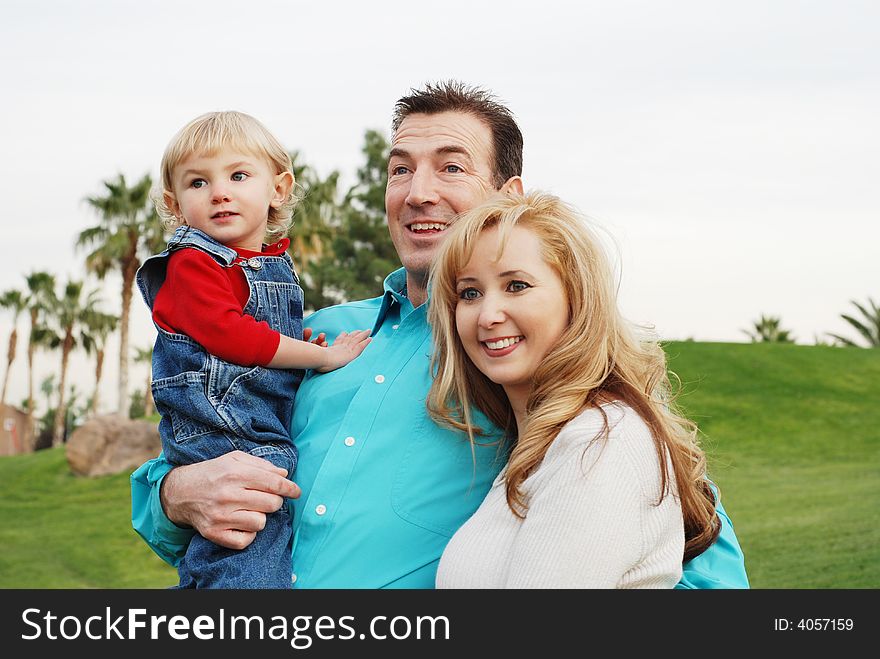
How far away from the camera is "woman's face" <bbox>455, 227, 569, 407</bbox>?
280cm

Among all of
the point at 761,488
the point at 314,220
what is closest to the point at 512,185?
the point at 761,488

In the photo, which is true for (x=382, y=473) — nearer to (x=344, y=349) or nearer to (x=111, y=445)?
(x=344, y=349)

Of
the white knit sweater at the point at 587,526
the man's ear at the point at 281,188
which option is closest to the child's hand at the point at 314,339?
the man's ear at the point at 281,188

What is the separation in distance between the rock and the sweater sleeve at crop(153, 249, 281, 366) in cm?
1978

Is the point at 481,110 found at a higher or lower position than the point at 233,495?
higher

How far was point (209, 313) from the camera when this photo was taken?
11.0ft

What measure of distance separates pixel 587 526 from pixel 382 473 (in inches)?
40.5

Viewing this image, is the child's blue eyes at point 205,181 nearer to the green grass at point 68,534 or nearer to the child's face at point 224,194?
the child's face at point 224,194

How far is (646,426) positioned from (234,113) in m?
2.07

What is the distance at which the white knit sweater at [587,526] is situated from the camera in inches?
93.5

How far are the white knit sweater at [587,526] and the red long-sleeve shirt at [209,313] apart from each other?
1146 millimetres

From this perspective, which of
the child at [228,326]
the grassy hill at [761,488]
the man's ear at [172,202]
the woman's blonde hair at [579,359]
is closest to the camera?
the woman's blonde hair at [579,359]
